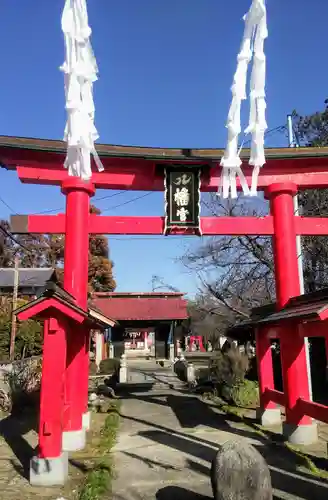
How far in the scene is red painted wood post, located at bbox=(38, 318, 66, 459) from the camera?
6949 mm

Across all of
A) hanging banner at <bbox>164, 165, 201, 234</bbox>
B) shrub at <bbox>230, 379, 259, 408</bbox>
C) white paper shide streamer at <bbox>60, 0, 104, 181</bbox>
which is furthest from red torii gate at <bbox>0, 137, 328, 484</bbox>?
shrub at <bbox>230, 379, 259, 408</bbox>

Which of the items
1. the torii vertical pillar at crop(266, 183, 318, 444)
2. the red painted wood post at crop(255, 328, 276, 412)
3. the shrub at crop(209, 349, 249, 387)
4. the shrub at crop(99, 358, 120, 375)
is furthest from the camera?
the shrub at crop(99, 358, 120, 375)

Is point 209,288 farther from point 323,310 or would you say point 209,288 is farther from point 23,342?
point 323,310

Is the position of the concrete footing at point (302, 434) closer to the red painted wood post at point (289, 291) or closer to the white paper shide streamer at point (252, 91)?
the red painted wood post at point (289, 291)

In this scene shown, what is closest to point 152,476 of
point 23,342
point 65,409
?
point 65,409

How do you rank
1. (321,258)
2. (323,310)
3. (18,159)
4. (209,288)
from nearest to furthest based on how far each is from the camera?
(323,310), (18,159), (321,258), (209,288)

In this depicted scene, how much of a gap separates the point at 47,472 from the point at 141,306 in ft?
86.6

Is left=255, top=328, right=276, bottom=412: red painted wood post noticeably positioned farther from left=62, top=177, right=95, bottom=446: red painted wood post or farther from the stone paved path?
left=62, top=177, right=95, bottom=446: red painted wood post

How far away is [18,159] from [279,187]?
20.4ft

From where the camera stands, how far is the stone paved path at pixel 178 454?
21.0ft

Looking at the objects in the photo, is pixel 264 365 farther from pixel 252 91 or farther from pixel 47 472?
pixel 252 91

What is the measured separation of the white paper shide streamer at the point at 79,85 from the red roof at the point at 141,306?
25065mm

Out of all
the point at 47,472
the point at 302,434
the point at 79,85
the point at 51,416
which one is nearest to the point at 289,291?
the point at 302,434

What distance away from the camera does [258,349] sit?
11.8 metres
